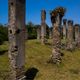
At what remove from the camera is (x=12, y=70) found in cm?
1925

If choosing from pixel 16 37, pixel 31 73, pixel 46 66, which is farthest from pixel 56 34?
pixel 16 37

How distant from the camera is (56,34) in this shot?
87.5ft

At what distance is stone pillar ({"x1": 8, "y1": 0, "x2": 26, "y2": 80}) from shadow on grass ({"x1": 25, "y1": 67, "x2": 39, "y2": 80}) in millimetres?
1703

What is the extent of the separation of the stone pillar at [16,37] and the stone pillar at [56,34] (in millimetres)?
6986

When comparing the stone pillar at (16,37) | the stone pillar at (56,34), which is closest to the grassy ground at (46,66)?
the stone pillar at (56,34)

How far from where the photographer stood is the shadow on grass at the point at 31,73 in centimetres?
2141

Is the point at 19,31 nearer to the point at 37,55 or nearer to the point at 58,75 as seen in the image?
the point at 58,75

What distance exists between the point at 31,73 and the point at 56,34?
20.5 ft

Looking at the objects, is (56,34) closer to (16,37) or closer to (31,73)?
(31,73)

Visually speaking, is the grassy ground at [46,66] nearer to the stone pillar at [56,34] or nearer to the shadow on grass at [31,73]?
the shadow on grass at [31,73]

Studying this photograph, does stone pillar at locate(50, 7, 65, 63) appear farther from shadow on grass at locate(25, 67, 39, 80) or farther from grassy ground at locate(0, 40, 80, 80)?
shadow on grass at locate(25, 67, 39, 80)

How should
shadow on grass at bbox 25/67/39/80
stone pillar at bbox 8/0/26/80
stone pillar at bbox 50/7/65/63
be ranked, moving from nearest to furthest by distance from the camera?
stone pillar at bbox 8/0/26/80, shadow on grass at bbox 25/67/39/80, stone pillar at bbox 50/7/65/63

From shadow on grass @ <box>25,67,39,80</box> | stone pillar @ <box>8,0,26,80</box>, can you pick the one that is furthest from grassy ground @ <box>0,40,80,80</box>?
stone pillar @ <box>8,0,26,80</box>

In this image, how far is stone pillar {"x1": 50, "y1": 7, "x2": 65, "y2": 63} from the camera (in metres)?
26.2
